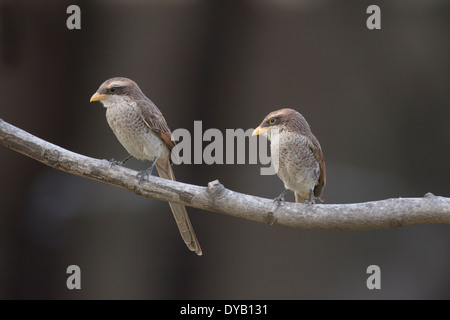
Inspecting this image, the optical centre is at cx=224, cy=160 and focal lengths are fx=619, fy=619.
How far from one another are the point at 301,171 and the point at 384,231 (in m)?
3.05

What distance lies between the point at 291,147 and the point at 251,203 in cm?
66

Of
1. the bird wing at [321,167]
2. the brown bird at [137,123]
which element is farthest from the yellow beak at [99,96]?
the bird wing at [321,167]

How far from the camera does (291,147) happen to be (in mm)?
4055

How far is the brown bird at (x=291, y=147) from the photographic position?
13.3 feet

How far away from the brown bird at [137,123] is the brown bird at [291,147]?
2.34ft

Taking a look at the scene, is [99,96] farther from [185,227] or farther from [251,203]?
[251,203]

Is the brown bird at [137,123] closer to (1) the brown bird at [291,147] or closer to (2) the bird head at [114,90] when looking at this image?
(2) the bird head at [114,90]

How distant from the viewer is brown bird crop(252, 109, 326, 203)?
405 centimetres

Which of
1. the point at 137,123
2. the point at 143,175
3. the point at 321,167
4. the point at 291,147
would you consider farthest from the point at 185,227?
the point at 321,167

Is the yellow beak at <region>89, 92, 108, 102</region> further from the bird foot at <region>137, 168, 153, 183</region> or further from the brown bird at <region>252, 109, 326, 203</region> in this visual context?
the brown bird at <region>252, 109, 326, 203</region>

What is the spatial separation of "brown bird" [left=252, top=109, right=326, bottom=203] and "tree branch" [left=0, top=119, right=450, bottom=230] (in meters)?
0.52

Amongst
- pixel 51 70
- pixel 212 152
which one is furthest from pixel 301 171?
pixel 51 70

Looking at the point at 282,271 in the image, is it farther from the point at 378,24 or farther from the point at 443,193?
the point at 378,24

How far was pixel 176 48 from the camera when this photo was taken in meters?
6.55
